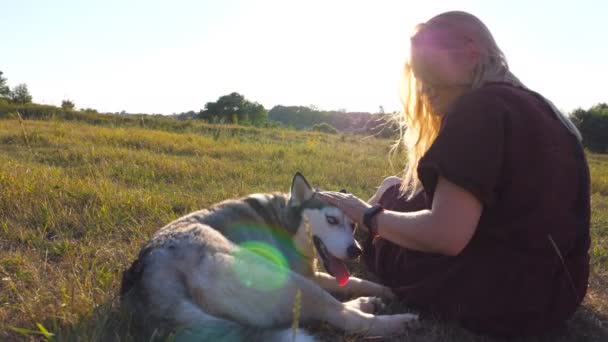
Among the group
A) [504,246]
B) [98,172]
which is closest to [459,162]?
[504,246]

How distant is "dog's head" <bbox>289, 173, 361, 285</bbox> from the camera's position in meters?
3.05

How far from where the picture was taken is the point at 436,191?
1968 mm

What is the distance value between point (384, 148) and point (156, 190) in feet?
24.9

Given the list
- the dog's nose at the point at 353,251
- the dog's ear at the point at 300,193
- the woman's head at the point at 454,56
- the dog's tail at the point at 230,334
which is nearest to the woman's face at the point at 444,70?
the woman's head at the point at 454,56

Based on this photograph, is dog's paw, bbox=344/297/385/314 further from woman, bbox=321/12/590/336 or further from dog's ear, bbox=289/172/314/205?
dog's ear, bbox=289/172/314/205

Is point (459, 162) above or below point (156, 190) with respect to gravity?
above

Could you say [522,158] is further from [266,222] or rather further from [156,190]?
[156,190]

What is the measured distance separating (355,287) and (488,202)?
1.30 metres

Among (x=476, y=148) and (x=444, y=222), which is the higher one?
(x=476, y=148)

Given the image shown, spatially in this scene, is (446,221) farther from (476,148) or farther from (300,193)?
(300,193)

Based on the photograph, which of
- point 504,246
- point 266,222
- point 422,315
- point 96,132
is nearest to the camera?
point 504,246

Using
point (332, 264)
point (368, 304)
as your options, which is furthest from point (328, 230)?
point (368, 304)

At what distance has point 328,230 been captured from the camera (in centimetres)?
321

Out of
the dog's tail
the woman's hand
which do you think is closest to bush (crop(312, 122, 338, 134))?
the woman's hand
